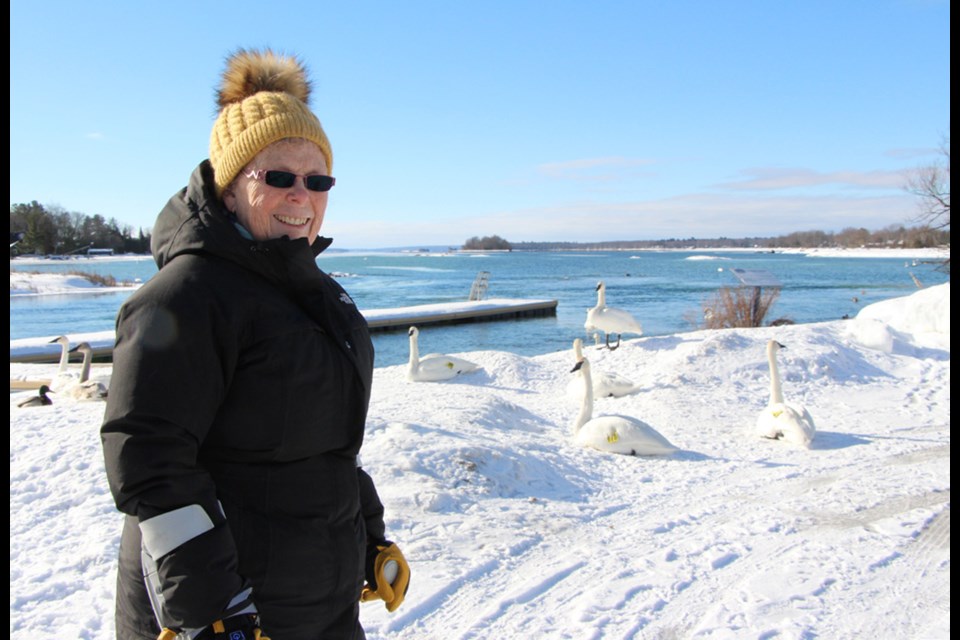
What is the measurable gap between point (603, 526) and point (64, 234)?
375ft

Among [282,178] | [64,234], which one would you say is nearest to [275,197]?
[282,178]

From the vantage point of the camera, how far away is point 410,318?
29.5 meters

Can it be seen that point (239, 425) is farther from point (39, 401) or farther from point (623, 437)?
point (39, 401)

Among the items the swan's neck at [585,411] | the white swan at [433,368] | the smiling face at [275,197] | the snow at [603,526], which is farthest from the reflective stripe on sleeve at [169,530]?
the white swan at [433,368]

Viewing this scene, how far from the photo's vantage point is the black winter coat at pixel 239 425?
5.42 ft

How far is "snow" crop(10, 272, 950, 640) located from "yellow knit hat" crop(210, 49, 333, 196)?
241 cm

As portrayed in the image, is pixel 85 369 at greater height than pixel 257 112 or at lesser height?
lesser

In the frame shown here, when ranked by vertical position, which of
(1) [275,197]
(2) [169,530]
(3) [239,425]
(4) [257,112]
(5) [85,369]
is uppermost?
(4) [257,112]

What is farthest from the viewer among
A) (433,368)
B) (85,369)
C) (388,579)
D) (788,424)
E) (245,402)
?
(433,368)

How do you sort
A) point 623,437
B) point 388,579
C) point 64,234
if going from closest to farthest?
1. point 388,579
2. point 623,437
3. point 64,234

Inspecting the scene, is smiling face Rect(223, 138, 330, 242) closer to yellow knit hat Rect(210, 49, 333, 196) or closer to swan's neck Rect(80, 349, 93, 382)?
yellow knit hat Rect(210, 49, 333, 196)

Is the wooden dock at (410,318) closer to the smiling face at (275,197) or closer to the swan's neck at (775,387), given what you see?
the swan's neck at (775,387)

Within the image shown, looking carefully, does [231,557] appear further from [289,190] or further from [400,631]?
[400,631]

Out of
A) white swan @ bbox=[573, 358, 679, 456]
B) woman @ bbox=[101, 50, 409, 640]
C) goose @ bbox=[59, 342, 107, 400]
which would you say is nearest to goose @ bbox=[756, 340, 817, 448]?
white swan @ bbox=[573, 358, 679, 456]
